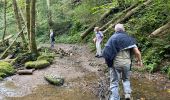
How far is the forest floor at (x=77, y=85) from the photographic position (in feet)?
32.8

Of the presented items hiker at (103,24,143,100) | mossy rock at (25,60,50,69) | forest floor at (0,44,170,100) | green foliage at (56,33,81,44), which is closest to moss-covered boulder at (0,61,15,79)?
forest floor at (0,44,170,100)

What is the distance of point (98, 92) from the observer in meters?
10.0

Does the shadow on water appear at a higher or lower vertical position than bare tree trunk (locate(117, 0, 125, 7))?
lower

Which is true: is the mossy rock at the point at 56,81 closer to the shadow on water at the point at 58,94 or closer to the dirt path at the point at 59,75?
the dirt path at the point at 59,75

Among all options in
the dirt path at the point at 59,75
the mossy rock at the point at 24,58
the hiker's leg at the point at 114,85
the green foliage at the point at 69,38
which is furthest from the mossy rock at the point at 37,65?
the green foliage at the point at 69,38

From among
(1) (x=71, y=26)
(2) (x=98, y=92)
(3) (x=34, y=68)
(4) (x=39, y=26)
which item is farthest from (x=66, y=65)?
(4) (x=39, y=26)

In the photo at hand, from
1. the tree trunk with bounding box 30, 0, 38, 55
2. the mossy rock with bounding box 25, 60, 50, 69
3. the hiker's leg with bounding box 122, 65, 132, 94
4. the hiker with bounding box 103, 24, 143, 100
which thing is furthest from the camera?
the tree trunk with bounding box 30, 0, 38, 55

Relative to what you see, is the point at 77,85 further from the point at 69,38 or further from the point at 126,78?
the point at 69,38

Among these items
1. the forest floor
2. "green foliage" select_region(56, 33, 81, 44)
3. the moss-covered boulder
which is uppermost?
the forest floor

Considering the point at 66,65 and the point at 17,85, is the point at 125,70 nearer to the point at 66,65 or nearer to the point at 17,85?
the point at 17,85

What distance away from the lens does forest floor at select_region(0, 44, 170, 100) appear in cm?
998

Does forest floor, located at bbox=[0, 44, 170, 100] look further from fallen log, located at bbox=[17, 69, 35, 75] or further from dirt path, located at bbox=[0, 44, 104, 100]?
fallen log, located at bbox=[17, 69, 35, 75]

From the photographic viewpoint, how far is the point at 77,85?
1176 centimetres

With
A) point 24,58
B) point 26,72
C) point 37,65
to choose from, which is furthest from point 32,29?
point 26,72
